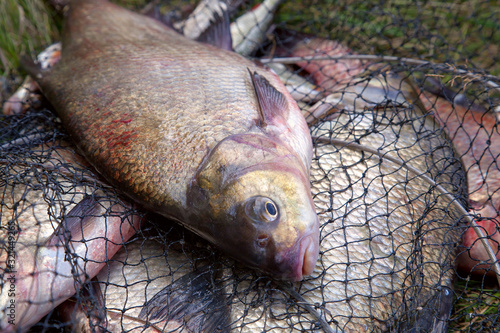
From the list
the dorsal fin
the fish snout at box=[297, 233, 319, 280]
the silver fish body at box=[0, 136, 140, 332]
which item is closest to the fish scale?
the fish snout at box=[297, 233, 319, 280]

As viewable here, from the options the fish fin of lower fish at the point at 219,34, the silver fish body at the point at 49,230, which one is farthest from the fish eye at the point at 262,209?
the fish fin of lower fish at the point at 219,34

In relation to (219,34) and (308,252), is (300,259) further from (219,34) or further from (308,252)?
(219,34)

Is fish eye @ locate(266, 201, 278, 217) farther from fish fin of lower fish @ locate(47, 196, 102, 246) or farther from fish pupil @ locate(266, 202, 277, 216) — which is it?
fish fin of lower fish @ locate(47, 196, 102, 246)

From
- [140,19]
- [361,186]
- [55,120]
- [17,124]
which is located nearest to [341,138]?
[361,186]

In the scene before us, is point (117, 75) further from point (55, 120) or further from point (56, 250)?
point (56, 250)

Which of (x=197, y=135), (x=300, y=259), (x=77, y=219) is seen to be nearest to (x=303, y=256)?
(x=300, y=259)

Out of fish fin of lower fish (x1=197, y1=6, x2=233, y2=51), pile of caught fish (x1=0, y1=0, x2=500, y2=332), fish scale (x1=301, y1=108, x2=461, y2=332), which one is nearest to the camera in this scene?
pile of caught fish (x1=0, y1=0, x2=500, y2=332)

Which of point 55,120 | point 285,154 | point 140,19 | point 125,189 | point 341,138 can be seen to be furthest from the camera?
point 140,19
